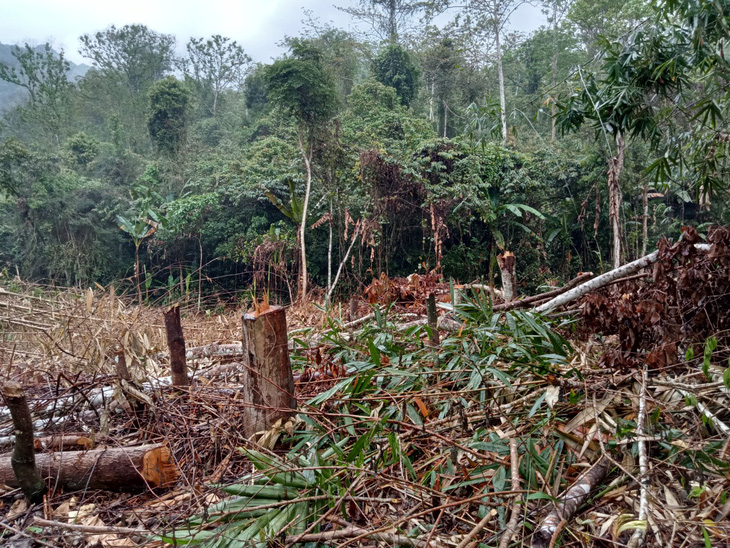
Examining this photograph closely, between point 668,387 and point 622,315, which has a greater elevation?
point 622,315

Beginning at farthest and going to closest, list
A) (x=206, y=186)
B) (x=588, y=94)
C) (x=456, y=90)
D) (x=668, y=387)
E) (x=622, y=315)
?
(x=456, y=90) < (x=206, y=186) < (x=588, y=94) < (x=622, y=315) < (x=668, y=387)

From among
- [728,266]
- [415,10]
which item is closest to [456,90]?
[415,10]

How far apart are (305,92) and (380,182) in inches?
88.1

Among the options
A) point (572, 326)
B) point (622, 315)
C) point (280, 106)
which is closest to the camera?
point (622, 315)

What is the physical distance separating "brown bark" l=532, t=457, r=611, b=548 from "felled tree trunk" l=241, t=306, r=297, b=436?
117 centimetres

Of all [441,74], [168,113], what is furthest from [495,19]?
[168,113]

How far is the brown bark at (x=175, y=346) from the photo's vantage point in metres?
2.73

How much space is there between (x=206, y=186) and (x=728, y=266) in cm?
1216

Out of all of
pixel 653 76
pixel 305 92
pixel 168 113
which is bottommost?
pixel 653 76

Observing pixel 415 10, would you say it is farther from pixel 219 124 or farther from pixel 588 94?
pixel 588 94

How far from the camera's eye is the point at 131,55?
2322cm

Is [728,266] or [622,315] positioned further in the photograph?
[622,315]

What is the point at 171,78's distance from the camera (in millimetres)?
14289

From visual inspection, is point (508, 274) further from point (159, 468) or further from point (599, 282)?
point (159, 468)
